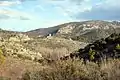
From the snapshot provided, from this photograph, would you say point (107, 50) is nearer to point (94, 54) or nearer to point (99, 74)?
point (94, 54)

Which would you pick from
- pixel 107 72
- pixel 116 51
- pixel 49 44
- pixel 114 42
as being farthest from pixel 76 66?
pixel 49 44

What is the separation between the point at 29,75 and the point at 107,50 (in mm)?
12270

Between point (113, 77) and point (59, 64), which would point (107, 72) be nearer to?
point (113, 77)

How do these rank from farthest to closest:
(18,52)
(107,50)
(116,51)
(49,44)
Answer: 1. (49,44)
2. (18,52)
3. (107,50)
4. (116,51)

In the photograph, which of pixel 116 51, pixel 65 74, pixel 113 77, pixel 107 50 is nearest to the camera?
pixel 113 77

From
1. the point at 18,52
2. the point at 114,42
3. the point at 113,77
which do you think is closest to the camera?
the point at 113,77

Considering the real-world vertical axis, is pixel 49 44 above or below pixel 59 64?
below

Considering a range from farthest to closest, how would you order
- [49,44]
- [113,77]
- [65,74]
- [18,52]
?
[49,44], [18,52], [65,74], [113,77]

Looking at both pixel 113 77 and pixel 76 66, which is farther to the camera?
pixel 76 66

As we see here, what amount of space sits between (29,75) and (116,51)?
10.3 m

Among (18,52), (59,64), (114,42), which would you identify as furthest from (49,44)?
(59,64)

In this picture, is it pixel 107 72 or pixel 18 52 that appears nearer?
pixel 107 72

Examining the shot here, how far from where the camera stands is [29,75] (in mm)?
14008

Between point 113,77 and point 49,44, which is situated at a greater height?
point 113,77
